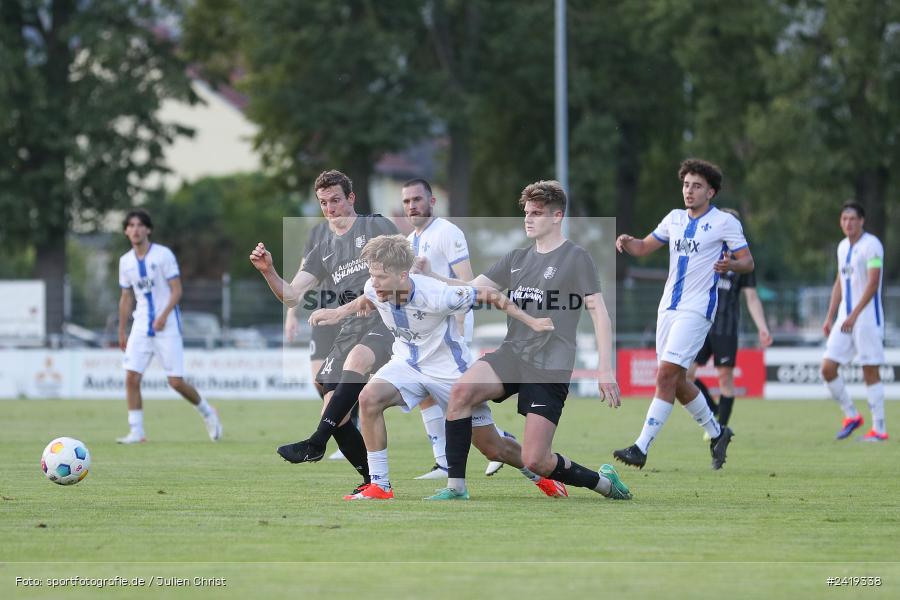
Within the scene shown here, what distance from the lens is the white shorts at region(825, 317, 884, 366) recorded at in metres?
15.8

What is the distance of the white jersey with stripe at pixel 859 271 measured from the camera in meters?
15.5

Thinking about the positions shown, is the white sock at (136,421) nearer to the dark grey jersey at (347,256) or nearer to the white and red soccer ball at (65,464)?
the white and red soccer ball at (65,464)

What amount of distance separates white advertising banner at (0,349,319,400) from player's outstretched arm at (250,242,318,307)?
16209 mm

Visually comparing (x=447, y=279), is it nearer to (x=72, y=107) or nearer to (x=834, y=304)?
(x=834, y=304)

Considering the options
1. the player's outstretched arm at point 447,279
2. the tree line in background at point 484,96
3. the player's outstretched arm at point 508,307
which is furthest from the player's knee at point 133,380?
the tree line in background at point 484,96

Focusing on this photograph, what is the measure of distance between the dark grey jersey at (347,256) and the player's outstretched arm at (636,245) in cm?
187

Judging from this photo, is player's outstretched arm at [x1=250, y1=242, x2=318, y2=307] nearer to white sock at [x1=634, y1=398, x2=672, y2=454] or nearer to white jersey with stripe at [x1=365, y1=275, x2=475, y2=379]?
white jersey with stripe at [x1=365, y1=275, x2=475, y2=379]

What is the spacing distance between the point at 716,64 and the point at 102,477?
31063 mm

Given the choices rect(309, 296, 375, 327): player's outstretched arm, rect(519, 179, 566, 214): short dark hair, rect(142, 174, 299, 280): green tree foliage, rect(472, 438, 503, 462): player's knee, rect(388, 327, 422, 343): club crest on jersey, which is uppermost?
rect(142, 174, 299, 280): green tree foliage

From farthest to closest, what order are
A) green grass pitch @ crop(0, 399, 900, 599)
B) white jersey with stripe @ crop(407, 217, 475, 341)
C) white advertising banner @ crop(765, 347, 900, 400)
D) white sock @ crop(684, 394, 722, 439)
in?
white advertising banner @ crop(765, 347, 900, 400) < white sock @ crop(684, 394, 722, 439) < white jersey with stripe @ crop(407, 217, 475, 341) < green grass pitch @ crop(0, 399, 900, 599)

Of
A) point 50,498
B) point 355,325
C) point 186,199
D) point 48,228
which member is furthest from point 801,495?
point 186,199

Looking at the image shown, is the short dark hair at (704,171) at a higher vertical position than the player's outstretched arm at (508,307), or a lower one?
higher

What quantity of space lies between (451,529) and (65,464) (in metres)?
3.38

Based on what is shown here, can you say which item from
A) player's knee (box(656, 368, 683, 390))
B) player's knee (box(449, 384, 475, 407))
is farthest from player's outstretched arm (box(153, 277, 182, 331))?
player's knee (box(449, 384, 475, 407))
